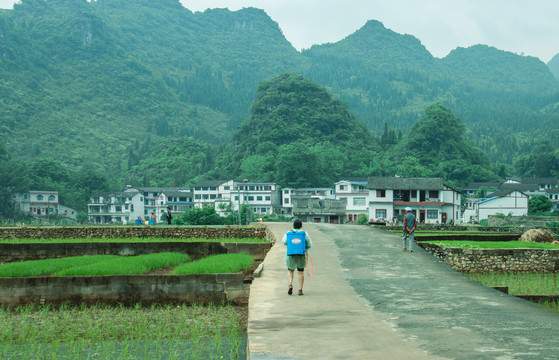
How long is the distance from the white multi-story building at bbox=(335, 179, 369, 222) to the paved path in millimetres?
77801

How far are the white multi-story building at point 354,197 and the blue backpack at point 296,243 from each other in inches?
3155

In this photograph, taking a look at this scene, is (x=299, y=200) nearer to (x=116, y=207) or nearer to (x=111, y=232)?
(x=116, y=207)

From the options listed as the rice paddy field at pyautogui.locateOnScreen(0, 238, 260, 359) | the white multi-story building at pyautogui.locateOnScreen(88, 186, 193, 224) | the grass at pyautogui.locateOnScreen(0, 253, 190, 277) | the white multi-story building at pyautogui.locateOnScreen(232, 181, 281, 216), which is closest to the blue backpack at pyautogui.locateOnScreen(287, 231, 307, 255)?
the rice paddy field at pyautogui.locateOnScreen(0, 238, 260, 359)

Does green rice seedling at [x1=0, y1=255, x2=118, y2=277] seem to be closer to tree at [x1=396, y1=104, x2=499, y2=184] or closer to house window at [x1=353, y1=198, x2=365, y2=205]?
house window at [x1=353, y1=198, x2=365, y2=205]

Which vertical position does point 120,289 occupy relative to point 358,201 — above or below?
below

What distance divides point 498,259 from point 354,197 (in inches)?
2982

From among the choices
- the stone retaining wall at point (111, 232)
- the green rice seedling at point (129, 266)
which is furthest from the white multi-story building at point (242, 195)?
the green rice seedling at point (129, 266)

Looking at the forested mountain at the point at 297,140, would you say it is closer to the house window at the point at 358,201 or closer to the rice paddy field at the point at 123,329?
the house window at the point at 358,201

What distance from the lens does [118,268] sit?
21.3 m

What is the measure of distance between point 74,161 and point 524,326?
185309 millimetres

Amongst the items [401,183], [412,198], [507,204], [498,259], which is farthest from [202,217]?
[498,259]

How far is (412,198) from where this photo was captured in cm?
8044

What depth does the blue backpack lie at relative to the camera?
49.5 ft

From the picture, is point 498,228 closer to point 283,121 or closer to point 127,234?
point 127,234
